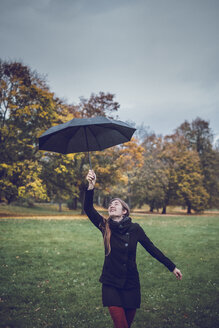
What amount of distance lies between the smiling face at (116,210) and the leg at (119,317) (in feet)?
3.39

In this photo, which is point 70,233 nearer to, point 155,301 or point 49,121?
point 155,301

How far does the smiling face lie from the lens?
9.45 feet

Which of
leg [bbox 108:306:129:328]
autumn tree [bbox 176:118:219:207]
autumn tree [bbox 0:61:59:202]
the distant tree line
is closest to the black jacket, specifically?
leg [bbox 108:306:129:328]

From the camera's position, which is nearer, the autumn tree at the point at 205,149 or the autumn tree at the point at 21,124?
the autumn tree at the point at 21,124

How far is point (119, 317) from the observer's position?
246 cm

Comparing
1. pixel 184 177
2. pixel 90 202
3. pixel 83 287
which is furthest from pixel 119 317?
pixel 184 177

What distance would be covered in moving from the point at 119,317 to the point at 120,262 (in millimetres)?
563

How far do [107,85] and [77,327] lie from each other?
2381 centimetres

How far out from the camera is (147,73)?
2462 centimetres

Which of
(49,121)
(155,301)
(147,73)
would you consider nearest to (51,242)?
(155,301)

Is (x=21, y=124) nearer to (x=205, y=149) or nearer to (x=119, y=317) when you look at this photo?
(x=119, y=317)

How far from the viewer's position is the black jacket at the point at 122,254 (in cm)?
261

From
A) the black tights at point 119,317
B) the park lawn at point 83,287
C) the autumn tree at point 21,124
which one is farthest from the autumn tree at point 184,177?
the black tights at point 119,317

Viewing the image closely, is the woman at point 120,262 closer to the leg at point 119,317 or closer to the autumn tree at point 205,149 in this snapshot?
the leg at point 119,317
